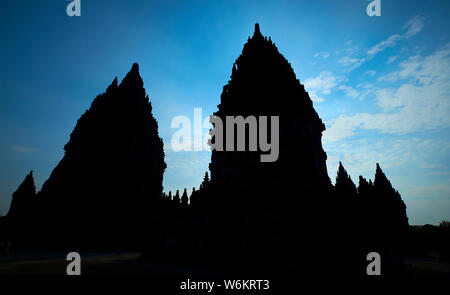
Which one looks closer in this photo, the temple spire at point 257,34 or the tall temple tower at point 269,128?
the tall temple tower at point 269,128

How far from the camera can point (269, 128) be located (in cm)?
1414

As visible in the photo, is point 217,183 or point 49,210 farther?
point 49,210

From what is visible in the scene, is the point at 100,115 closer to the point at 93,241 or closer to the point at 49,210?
the point at 49,210

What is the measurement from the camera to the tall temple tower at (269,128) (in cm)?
1320

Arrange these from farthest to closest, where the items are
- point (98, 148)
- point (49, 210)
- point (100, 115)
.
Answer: point (100, 115)
point (98, 148)
point (49, 210)

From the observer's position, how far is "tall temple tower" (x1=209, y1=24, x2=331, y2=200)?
13195 millimetres

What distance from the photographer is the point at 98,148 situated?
130 ft

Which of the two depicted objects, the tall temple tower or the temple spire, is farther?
the temple spire

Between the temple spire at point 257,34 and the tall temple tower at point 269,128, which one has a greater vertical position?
the temple spire at point 257,34

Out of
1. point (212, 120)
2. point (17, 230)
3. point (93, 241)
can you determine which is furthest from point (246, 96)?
point (17, 230)

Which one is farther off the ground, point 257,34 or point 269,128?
point 257,34
